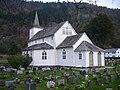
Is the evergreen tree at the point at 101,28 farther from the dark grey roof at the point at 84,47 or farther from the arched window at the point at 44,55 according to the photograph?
the arched window at the point at 44,55

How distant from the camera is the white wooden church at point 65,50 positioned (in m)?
34.5

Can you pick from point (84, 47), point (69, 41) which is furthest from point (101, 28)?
point (84, 47)

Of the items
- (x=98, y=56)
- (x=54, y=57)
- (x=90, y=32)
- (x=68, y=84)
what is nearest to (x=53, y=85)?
(x=68, y=84)

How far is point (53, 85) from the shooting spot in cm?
1830

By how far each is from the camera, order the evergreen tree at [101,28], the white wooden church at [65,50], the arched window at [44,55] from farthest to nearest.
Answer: the evergreen tree at [101,28]
the arched window at [44,55]
the white wooden church at [65,50]

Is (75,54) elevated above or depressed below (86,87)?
above

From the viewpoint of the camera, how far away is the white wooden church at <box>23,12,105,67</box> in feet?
113

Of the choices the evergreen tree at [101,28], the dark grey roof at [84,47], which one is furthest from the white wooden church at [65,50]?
the evergreen tree at [101,28]

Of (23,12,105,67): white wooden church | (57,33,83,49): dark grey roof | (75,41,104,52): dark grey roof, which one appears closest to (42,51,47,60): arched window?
(23,12,105,67): white wooden church

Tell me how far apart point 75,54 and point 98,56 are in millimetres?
3988

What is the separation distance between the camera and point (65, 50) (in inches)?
1483

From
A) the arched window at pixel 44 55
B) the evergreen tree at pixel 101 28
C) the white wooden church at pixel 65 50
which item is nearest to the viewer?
the white wooden church at pixel 65 50

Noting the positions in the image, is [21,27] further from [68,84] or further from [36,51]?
[68,84]

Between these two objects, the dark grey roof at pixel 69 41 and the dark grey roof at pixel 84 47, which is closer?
the dark grey roof at pixel 84 47
